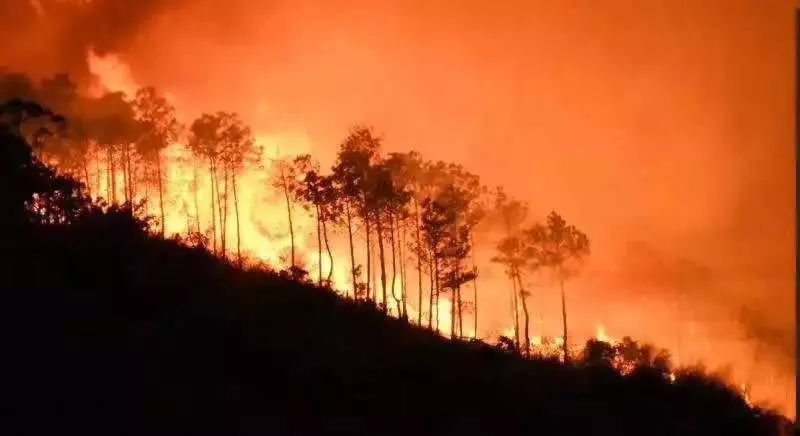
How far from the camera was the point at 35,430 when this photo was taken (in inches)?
508

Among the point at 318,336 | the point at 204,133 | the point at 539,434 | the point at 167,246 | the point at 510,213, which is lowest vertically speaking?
→ the point at 539,434

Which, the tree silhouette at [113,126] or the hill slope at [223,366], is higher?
the tree silhouette at [113,126]

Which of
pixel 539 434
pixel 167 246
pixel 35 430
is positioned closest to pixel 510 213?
pixel 167 246

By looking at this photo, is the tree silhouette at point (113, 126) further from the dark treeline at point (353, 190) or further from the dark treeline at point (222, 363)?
the dark treeline at point (222, 363)

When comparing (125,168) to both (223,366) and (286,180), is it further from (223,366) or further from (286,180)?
(223,366)

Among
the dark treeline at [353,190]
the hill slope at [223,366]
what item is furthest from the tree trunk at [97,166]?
the hill slope at [223,366]

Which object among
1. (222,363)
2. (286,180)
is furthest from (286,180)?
(222,363)

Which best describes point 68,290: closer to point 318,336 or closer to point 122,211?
point 318,336

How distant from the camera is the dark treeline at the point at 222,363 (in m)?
15.0

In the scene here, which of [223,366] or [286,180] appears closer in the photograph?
[223,366]

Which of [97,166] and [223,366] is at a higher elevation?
[97,166]

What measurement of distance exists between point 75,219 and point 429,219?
24911 millimetres

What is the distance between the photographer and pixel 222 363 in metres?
18.3

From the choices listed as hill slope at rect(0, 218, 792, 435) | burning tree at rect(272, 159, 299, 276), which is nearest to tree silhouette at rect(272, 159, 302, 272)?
burning tree at rect(272, 159, 299, 276)
